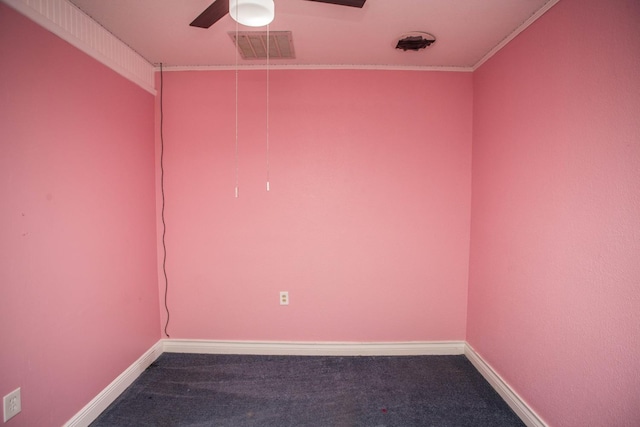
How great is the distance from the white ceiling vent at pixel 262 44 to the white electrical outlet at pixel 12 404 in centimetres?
217

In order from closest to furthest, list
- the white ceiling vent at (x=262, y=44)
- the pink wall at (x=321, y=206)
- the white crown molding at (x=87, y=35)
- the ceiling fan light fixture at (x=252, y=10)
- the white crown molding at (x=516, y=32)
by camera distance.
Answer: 1. the ceiling fan light fixture at (x=252, y=10)
2. the white crown molding at (x=87, y=35)
3. the white crown molding at (x=516, y=32)
4. the white ceiling vent at (x=262, y=44)
5. the pink wall at (x=321, y=206)

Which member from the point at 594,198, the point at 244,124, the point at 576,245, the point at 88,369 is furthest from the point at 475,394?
the point at 244,124

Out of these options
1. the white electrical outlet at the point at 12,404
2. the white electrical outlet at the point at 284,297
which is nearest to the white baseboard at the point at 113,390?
the white electrical outlet at the point at 12,404

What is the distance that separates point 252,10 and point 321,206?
139 cm

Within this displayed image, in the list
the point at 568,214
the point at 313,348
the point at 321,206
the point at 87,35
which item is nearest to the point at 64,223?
the point at 87,35

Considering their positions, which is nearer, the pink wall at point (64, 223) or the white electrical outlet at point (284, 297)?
the pink wall at point (64, 223)

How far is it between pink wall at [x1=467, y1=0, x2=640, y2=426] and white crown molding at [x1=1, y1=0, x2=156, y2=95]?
255cm

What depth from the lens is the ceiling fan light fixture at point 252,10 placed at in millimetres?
1080

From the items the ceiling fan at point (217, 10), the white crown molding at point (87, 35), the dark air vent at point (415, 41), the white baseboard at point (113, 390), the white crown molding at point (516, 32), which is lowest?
the white baseboard at point (113, 390)

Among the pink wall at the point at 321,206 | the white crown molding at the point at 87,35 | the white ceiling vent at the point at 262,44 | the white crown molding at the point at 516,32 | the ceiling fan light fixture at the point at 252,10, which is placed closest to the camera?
the ceiling fan light fixture at the point at 252,10

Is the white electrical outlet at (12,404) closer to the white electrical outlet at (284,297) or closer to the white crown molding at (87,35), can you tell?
the white electrical outlet at (284,297)

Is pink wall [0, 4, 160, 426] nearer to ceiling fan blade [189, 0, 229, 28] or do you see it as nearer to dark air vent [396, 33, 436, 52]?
ceiling fan blade [189, 0, 229, 28]

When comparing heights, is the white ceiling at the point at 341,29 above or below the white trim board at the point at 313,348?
above

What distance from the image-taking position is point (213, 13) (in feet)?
3.94
